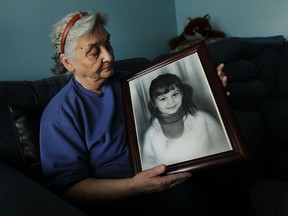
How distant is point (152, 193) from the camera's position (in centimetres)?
79

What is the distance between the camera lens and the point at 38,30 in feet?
4.45

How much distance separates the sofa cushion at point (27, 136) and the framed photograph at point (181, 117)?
1.04ft

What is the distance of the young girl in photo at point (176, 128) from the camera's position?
65 cm

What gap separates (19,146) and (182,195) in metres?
0.55

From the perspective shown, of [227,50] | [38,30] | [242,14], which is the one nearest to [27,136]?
[38,30]

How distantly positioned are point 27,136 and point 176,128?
49 centimetres

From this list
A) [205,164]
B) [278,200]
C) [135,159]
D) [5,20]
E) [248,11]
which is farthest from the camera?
[248,11]

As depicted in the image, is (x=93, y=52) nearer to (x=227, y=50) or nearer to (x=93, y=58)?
(x=93, y=58)

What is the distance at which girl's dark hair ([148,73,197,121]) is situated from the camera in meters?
0.73

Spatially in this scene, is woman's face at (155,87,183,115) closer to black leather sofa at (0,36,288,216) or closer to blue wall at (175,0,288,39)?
black leather sofa at (0,36,288,216)

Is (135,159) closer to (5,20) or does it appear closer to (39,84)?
(39,84)

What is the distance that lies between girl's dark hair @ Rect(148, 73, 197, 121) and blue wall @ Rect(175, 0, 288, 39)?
5.29 ft

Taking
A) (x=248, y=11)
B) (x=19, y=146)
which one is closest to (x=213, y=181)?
(x=19, y=146)

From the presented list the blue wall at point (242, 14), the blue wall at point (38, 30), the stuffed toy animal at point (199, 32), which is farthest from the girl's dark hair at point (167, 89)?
the blue wall at point (242, 14)
